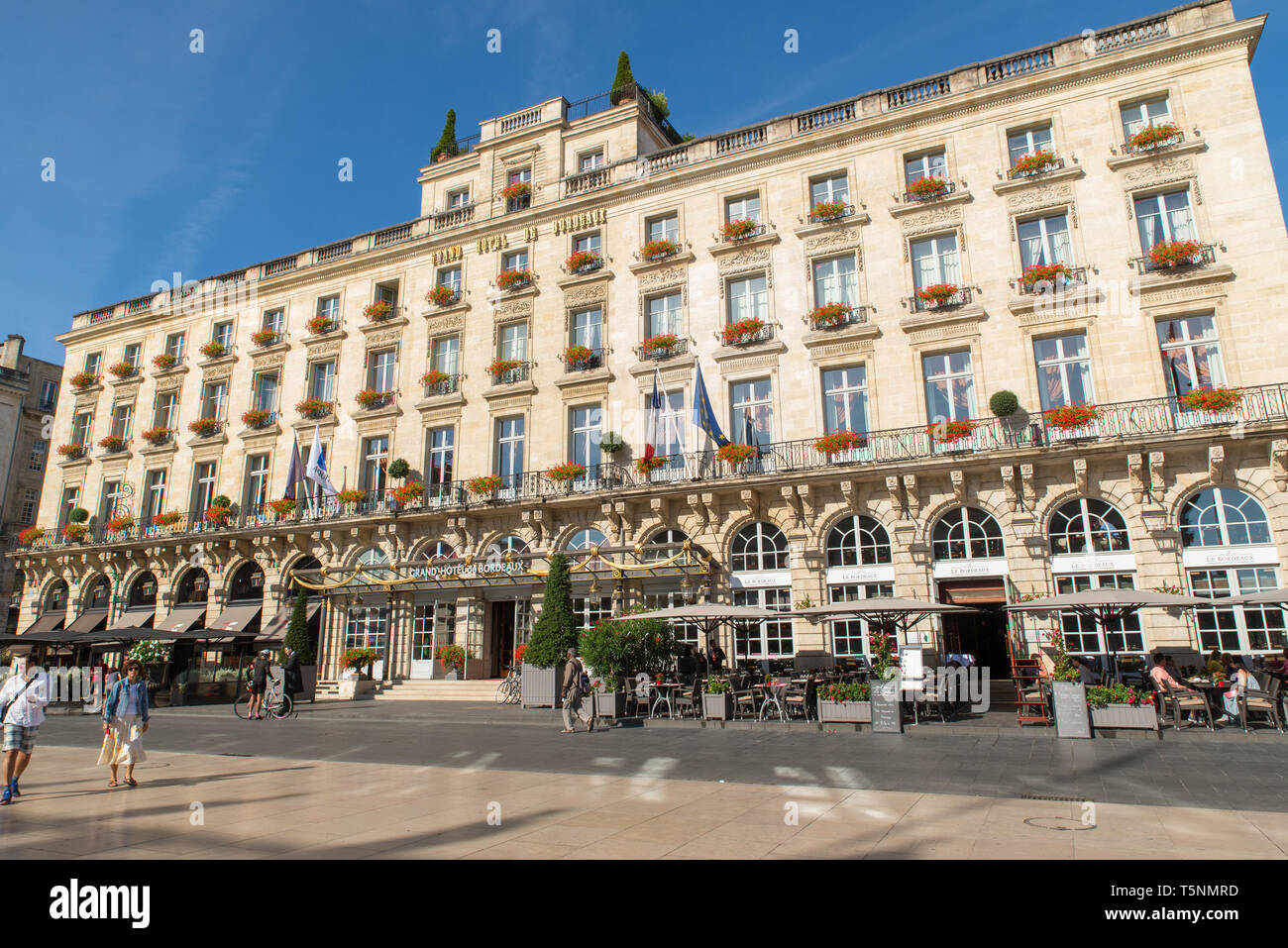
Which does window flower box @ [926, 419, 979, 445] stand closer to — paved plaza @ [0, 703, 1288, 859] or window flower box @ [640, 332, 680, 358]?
window flower box @ [640, 332, 680, 358]

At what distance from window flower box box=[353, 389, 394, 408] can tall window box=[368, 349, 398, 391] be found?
2.23 feet

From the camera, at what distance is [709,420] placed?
22328 millimetres

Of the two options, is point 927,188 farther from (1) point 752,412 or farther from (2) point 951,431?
(1) point 752,412

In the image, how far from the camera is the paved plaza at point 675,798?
21.4 ft

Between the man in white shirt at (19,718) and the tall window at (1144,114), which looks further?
the tall window at (1144,114)

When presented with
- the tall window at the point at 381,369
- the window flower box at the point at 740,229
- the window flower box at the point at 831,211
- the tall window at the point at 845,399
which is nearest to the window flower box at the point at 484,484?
the tall window at the point at 381,369

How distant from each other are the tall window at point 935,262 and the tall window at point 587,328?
10430 millimetres

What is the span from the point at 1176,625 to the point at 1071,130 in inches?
544

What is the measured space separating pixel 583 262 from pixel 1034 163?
47.3 feet

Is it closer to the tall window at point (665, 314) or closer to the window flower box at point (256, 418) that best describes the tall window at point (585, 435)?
the tall window at point (665, 314)

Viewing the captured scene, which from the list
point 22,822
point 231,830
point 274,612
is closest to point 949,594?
point 231,830

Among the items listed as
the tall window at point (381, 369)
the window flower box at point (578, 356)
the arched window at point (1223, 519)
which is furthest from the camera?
the tall window at point (381, 369)
